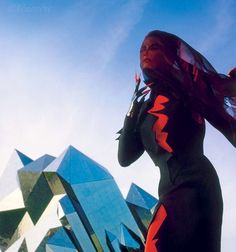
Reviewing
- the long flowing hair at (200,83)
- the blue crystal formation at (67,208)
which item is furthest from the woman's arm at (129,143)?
the blue crystal formation at (67,208)

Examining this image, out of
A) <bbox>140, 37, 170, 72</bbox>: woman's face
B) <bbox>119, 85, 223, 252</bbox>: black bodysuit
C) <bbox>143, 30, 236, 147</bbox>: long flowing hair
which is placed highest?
<bbox>140, 37, 170, 72</bbox>: woman's face

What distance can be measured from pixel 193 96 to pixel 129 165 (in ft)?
2.40

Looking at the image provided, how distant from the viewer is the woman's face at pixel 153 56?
2814 mm

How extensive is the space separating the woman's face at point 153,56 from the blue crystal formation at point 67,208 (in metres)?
2.99

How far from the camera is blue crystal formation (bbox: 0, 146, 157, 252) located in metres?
5.56

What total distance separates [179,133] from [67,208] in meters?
3.53

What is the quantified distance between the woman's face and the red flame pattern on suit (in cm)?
23

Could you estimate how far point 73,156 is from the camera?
618cm

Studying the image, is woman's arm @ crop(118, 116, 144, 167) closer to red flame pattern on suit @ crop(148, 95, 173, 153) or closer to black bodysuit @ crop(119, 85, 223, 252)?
black bodysuit @ crop(119, 85, 223, 252)

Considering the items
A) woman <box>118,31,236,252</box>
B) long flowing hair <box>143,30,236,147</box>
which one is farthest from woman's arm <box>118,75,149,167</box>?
long flowing hair <box>143,30,236,147</box>

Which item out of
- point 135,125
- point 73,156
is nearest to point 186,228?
point 135,125

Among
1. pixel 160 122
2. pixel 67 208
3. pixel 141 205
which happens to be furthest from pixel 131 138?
pixel 141 205

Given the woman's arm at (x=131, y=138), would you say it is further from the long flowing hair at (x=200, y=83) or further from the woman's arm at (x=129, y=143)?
the long flowing hair at (x=200, y=83)

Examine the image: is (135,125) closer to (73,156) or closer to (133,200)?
(73,156)
